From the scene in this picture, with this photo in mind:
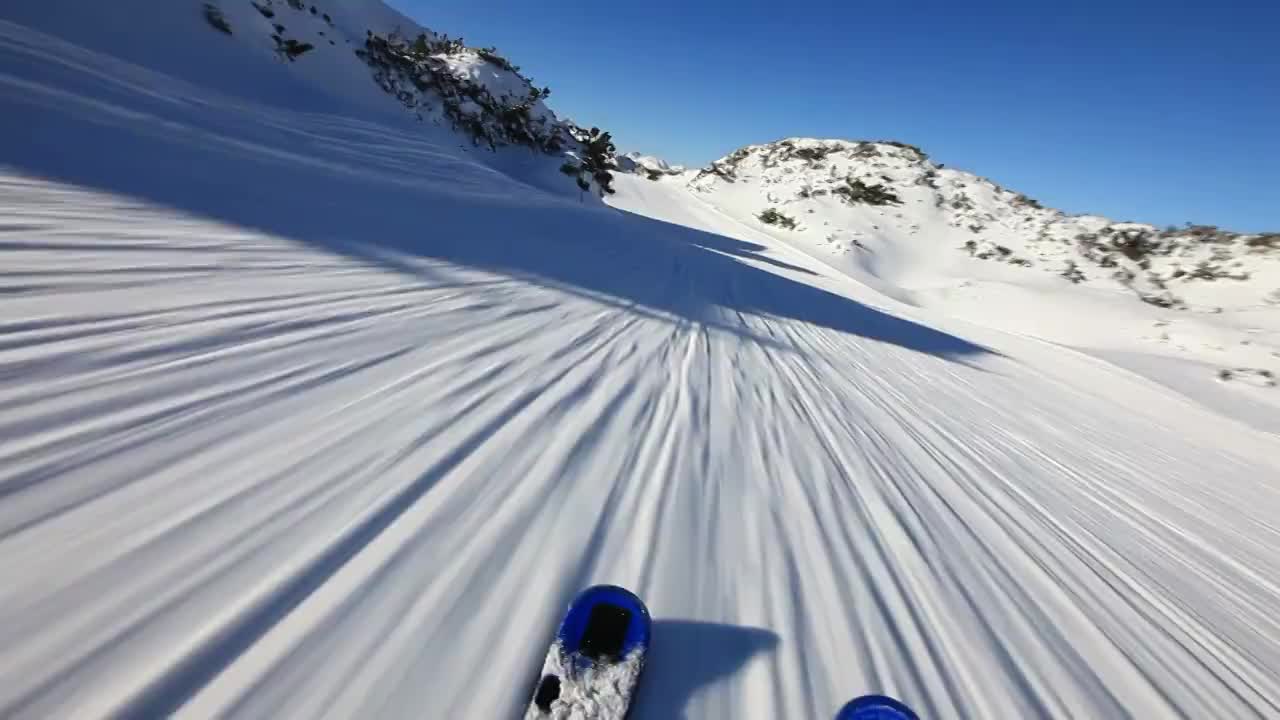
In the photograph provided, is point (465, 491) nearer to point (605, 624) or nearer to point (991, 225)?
point (605, 624)

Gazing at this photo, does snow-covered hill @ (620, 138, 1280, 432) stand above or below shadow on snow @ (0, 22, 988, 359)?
above

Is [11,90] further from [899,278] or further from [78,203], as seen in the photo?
[899,278]

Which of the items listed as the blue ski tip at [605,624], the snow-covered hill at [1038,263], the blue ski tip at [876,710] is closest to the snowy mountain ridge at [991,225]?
the snow-covered hill at [1038,263]

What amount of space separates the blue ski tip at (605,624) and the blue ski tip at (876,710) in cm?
65

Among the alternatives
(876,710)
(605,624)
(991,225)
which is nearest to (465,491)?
(605,624)

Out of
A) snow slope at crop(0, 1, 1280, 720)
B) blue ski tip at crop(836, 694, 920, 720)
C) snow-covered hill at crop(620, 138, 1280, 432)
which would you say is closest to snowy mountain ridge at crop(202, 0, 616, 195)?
snow slope at crop(0, 1, 1280, 720)

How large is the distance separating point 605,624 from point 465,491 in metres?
0.83

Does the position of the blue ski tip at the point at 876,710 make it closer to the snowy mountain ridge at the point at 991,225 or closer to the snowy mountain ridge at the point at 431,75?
the snowy mountain ridge at the point at 431,75

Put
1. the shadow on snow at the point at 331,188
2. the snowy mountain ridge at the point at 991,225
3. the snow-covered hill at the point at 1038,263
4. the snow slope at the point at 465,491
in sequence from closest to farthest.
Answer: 1. the snow slope at the point at 465,491
2. the shadow on snow at the point at 331,188
3. the snow-covered hill at the point at 1038,263
4. the snowy mountain ridge at the point at 991,225

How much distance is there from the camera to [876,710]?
1.55 m

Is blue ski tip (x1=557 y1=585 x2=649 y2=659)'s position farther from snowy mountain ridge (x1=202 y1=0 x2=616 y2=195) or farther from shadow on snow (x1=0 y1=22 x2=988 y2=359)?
snowy mountain ridge (x1=202 y1=0 x2=616 y2=195)

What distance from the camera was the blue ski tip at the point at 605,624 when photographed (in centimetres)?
151

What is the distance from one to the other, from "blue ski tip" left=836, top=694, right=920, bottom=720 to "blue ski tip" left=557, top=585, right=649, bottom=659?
65 cm

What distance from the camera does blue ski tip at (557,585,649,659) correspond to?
151cm
